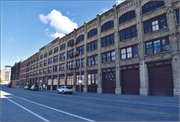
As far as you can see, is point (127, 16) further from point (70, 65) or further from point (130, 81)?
point (70, 65)

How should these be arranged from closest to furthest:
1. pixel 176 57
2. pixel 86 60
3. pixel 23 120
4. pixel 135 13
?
pixel 23 120 → pixel 176 57 → pixel 135 13 → pixel 86 60

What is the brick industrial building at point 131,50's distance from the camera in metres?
18.4

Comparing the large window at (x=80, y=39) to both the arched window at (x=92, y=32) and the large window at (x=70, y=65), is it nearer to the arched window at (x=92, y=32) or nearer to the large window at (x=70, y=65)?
the arched window at (x=92, y=32)

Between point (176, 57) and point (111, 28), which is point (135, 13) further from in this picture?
point (176, 57)

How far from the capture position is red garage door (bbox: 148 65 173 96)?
1820cm

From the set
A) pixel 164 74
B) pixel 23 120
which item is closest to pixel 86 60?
pixel 164 74

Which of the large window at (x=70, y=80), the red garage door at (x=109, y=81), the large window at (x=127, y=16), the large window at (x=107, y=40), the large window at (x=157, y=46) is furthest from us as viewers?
the large window at (x=70, y=80)

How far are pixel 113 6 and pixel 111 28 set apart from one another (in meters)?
4.38

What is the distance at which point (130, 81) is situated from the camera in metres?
22.8

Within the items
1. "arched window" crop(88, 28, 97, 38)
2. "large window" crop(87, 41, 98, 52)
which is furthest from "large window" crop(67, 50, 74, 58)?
"arched window" crop(88, 28, 97, 38)

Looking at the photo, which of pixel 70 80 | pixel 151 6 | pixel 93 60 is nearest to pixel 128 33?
pixel 151 6

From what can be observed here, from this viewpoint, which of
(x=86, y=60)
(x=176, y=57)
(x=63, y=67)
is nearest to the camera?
(x=176, y=57)

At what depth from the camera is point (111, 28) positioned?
26875 millimetres

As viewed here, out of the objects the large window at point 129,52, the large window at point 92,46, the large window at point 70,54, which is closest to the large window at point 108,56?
the large window at point 129,52
